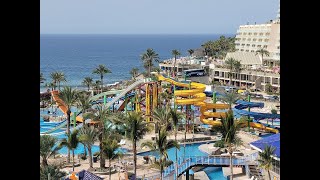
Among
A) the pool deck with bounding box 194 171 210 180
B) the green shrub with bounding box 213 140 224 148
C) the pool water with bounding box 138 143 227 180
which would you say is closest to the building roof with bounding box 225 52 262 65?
the pool water with bounding box 138 143 227 180

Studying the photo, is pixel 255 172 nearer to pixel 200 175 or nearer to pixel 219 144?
pixel 200 175

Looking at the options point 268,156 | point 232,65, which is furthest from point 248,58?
point 268,156

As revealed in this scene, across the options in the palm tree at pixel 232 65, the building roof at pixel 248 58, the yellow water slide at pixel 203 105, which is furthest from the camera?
the building roof at pixel 248 58

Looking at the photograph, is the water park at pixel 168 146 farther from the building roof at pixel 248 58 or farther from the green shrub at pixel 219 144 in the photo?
the building roof at pixel 248 58

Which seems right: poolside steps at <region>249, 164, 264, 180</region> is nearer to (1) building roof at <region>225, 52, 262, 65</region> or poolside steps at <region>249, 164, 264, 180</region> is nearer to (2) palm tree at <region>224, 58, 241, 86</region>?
(2) palm tree at <region>224, 58, 241, 86</region>

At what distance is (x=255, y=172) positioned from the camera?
2147cm

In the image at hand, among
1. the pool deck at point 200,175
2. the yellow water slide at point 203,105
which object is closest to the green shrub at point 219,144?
the yellow water slide at point 203,105

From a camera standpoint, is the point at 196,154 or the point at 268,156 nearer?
the point at 268,156

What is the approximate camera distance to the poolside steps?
20.8 m

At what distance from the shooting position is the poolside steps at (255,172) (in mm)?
20800
